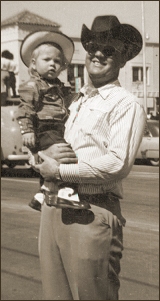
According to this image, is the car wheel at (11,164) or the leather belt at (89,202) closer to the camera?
the leather belt at (89,202)

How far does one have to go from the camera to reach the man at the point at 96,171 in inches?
46.9

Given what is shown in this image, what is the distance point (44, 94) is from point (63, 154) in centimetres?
12

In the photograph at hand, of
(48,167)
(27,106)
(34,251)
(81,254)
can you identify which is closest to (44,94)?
(27,106)

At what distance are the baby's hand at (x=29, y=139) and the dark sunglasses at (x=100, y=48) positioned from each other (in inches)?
8.0

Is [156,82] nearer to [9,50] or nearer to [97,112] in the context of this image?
[97,112]

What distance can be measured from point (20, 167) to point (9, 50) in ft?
1.13

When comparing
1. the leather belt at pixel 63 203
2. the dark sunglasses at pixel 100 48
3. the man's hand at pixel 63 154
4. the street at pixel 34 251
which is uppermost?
the dark sunglasses at pixel 100 48

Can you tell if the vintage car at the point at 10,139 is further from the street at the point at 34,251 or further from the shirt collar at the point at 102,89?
the street at the point at 34,251

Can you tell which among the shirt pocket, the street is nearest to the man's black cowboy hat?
the shirt pocket

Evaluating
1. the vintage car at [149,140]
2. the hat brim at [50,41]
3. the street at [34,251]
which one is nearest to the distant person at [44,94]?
the hat brim at [50,41]

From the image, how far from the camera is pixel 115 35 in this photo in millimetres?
1220

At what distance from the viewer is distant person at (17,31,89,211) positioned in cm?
122

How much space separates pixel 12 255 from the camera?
459 cm

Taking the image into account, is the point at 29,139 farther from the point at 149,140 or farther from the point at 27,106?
the point at 149,140
